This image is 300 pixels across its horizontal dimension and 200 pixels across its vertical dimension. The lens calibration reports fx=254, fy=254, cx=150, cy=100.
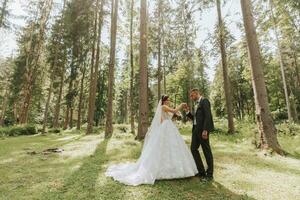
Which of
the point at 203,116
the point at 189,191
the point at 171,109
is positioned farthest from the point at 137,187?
the point at 203,116

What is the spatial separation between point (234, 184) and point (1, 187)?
5.37 meters

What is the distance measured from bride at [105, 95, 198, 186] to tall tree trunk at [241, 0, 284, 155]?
406 cm

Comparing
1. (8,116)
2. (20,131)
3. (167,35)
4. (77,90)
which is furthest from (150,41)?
(8,116)

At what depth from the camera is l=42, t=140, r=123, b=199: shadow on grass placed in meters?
5.18

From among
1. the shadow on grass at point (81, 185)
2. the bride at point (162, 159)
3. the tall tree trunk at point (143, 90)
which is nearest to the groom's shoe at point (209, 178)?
the bride at point (162, 159)

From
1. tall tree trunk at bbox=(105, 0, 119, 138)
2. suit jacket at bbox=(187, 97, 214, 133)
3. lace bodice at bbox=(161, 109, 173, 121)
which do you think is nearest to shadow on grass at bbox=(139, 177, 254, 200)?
suit jacket at bbox=(187, 97, 214, 133)

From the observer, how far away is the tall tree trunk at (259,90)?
885 cm

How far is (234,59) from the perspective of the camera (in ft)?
121

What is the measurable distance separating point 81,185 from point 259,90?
273 inches

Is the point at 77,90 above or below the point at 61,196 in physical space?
above

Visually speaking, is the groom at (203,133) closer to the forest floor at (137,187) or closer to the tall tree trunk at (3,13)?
the forest floor at (137,187)

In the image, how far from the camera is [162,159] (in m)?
6.04

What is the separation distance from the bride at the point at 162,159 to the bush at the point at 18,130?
1650cm

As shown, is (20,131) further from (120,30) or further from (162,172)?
(162,172)
